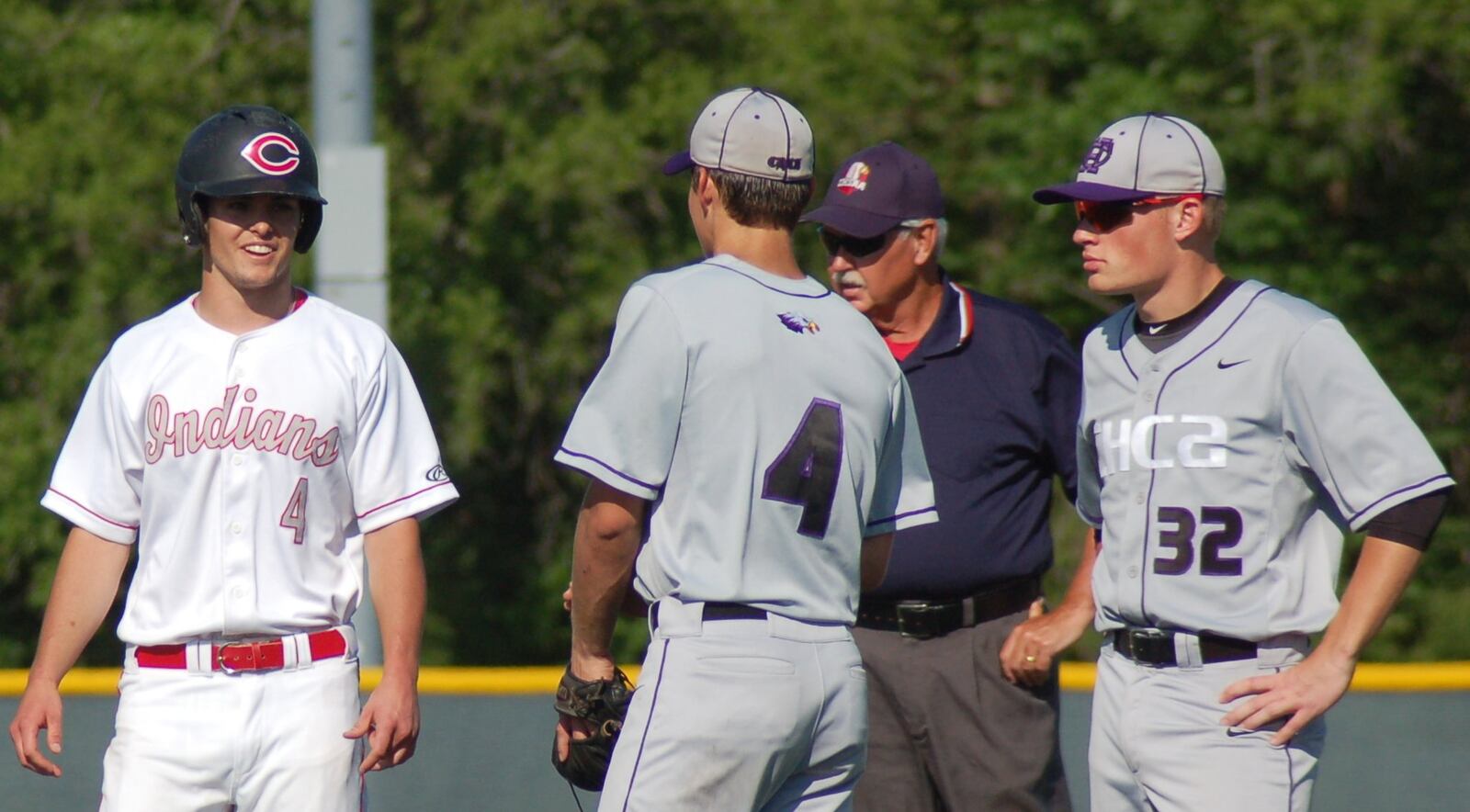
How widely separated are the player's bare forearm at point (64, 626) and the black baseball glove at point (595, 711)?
95 cm

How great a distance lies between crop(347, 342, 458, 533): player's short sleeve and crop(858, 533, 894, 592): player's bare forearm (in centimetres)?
83

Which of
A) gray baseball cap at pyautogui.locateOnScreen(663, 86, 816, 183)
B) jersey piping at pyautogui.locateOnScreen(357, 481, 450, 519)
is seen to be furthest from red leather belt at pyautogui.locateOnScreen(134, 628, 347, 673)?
gray baseball cap at pyautogui.locateOnScreen(663, 86, 816, 183)

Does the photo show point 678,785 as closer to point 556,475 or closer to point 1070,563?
point 1070,563

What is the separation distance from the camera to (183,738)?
3.35 m

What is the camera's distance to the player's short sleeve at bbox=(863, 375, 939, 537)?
3469 mm

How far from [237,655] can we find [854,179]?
2046 mm

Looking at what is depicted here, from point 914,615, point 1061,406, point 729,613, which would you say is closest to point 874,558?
point 729,613

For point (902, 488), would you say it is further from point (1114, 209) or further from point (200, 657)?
point (200, 657)

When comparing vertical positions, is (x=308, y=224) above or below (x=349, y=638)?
above

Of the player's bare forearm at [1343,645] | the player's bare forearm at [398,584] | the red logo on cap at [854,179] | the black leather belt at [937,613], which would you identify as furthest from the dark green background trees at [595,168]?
the player's bare forearm at [1343,645]

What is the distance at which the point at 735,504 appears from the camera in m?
3.12

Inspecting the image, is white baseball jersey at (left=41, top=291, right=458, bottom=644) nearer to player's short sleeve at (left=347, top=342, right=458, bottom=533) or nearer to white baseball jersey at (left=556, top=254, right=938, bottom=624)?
player's short sleeve at (left=347, top=342, right=458, bottom=533)

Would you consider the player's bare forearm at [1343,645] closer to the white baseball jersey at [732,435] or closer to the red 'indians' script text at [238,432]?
the white baseball jersey at [732,435]

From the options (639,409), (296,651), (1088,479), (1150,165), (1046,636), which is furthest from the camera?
(1046,636)
